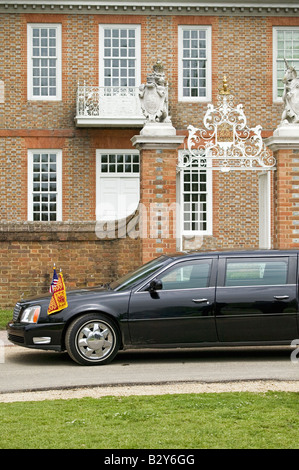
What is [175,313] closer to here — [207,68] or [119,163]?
[119,163]

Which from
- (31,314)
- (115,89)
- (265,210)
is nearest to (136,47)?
(115,89)

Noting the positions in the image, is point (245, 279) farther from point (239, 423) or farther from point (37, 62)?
point (37, 62)

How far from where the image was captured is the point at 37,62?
2433cm

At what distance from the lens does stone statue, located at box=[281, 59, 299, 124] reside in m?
16.4

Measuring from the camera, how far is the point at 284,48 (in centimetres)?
2483

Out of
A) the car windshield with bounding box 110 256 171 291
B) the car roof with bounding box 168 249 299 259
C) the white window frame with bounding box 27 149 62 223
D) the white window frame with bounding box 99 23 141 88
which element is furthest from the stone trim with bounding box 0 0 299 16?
the car roof with bounding box 168 249 299 259

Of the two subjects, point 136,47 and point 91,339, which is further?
point 136,47

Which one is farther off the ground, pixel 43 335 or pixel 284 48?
pixel 284 48

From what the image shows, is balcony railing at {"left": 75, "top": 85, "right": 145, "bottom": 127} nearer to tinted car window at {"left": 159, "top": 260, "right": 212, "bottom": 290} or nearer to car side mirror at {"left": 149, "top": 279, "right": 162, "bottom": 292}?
tinted car window at {"left": 159, "top": 260, "right": 212, "bottom": 290}

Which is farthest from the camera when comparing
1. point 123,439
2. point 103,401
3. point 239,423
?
point 103,401

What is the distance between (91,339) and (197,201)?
1340cm

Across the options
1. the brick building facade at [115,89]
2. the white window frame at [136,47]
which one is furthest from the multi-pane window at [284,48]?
the white window frame at [136,47]

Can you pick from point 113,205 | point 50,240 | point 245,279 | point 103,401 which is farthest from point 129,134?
point 103,401

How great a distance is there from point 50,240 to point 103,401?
28.9 feet
